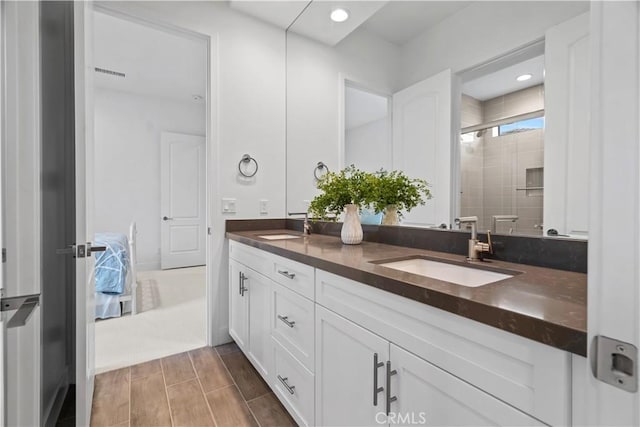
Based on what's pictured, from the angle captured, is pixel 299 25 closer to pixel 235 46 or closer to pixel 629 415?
pixel 235 46

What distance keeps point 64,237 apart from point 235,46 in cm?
174

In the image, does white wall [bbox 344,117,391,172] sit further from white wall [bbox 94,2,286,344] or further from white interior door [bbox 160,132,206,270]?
white interior door [bbox 160,132,206,270]

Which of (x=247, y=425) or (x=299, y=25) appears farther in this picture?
(x=299, y=25)

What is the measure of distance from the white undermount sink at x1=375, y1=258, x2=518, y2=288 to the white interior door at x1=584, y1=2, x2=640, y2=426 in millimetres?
638

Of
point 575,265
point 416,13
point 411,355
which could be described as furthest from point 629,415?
point 416,13

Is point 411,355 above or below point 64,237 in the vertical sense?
below

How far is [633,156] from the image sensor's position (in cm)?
37

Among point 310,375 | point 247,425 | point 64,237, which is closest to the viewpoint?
point 310,375

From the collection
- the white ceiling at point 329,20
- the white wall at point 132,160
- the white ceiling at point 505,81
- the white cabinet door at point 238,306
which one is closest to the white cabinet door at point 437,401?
the white ceiling at point 505,81

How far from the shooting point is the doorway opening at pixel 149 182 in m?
2.79

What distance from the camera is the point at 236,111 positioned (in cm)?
235

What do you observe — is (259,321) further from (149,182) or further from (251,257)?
(149,182)

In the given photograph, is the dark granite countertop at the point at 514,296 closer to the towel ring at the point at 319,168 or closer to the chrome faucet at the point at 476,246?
the chrome faucet at the point at 476,246

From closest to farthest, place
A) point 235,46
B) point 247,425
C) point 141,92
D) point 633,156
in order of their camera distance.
→ point 633,156 < point 247,425 < point 235,46 < point 141,92
